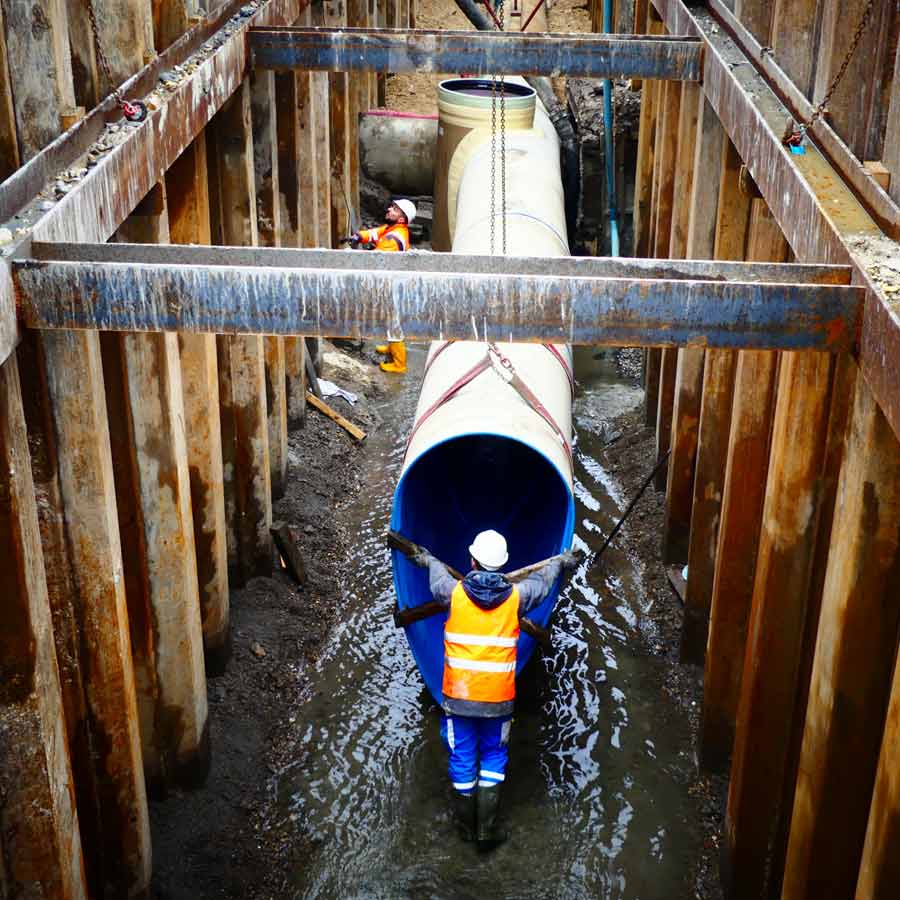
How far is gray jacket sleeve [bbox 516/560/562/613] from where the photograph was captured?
678 cm

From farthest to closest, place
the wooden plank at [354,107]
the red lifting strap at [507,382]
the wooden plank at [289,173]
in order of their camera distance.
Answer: the wooden plank at [354,107] < the wooden plank at [289,173] < the red lifting strap at [507,382]

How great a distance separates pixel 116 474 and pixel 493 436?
3167mm

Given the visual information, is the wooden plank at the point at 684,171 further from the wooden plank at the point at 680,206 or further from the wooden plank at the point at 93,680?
the wooden plank at the point at 93,680

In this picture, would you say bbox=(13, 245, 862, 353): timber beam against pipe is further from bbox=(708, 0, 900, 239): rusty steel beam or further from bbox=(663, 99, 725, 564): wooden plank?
bbox=(663, 99, 725, 564): wooden plank

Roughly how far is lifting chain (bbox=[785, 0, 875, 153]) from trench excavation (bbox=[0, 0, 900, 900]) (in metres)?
0.04

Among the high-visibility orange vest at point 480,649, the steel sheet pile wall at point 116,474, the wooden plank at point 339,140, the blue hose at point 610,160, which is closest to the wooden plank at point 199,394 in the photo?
the steel sheet pile wall at point 116,474

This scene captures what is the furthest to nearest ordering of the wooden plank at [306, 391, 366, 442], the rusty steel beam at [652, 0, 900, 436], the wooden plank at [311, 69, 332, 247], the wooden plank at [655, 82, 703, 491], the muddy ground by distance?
the wooden plank at [306, 391, 366, 442] < the wooden plank at [311, 69, 332, 247] < the wooden plank at [655, 82, 703, 491] < the muddy ground < the rusty steel beam at [652, 0, 900, 436]

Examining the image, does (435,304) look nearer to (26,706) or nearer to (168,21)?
(26,706)

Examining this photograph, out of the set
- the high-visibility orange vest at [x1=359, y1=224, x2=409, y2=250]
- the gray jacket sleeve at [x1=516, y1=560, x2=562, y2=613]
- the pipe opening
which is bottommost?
the gray jacket sleeve at [x1=516, y1=560, x2=562, y2=613]

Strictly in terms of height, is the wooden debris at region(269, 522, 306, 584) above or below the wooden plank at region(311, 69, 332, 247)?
below

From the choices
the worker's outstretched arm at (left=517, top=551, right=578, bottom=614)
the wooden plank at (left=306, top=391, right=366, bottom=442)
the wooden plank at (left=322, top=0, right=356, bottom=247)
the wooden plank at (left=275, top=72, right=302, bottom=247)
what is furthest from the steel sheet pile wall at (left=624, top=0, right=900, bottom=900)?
the wooden plank at (left=322, top=0, right=356, bottom=247)

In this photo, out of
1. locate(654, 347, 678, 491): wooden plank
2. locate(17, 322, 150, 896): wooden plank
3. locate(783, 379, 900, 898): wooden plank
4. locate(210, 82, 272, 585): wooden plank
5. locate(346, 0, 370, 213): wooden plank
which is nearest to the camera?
locate(783, 379, 900, 898): wooden plank

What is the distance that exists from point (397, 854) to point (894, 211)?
4.03 meters

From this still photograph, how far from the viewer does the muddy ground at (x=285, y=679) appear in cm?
630
